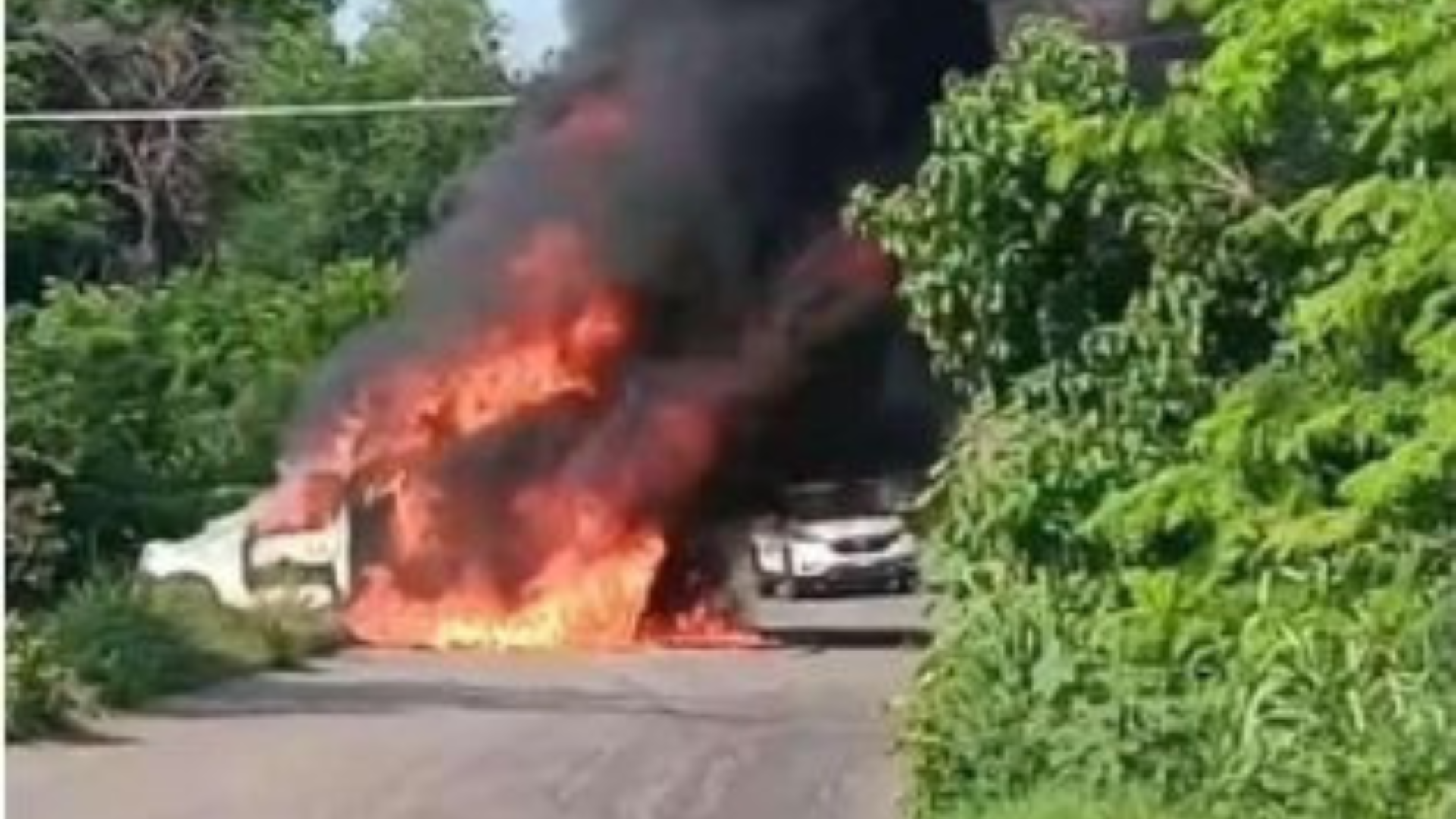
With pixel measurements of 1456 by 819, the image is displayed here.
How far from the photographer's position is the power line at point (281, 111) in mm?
52000

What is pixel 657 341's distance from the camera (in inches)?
1329

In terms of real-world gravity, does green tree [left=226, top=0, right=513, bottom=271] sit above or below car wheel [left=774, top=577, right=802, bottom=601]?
above

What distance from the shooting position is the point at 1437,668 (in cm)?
1159

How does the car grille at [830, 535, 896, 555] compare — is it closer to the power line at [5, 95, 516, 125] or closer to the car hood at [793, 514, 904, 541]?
the car hood at [793, 514, 904, 541]

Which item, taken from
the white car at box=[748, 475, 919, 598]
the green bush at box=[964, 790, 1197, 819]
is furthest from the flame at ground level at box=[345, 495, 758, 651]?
the green bush at box=[964, 790, 1197, 819]

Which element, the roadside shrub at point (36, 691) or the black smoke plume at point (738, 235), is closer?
the roadside shrub at point (36, 691)

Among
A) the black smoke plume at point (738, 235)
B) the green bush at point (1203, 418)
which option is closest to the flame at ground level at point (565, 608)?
the black smoke plume at point (738, 235)

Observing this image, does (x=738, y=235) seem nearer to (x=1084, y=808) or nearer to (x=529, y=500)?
(x=529, y=500)

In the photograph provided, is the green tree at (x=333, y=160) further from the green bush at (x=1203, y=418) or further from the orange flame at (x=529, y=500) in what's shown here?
the green bush at (x=1203, y=418)

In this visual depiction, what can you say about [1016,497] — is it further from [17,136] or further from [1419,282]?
[17,136]

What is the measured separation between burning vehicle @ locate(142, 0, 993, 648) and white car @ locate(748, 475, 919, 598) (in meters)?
1.18

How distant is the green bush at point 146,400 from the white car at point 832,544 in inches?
211

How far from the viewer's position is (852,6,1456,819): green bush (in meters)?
11.4

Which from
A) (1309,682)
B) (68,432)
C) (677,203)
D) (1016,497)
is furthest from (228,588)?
(1309,682)
